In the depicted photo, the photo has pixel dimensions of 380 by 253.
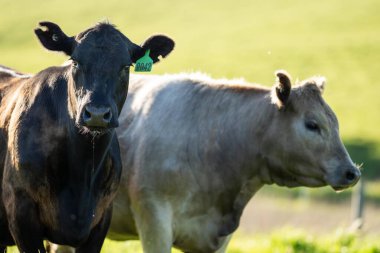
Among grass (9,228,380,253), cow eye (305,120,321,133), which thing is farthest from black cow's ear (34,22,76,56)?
grass (9,228,380,253)

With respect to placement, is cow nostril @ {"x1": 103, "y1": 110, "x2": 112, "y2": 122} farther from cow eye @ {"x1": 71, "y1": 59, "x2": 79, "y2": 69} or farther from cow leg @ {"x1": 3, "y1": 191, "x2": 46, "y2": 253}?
cow leg @ {"x1": 3, "y1": 191, "x2": 46, "y2": 253}

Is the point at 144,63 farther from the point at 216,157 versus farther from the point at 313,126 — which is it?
the point at 313,126

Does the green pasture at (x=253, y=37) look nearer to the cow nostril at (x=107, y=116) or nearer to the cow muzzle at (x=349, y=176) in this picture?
the cow muzzle at (x=349, y=176)

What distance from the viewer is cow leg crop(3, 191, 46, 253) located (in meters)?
6.82

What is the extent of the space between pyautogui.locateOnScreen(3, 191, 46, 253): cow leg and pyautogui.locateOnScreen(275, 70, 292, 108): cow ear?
8.78 feet

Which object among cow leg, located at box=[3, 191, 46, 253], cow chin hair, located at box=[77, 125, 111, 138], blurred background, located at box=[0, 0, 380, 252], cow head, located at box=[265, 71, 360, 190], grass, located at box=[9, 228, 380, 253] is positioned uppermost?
cow chin hair, located at box=[77, 125, 111, 138]

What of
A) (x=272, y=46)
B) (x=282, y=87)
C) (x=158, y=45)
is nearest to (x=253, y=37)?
(x=272, y=46)

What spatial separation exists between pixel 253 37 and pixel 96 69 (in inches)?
1928

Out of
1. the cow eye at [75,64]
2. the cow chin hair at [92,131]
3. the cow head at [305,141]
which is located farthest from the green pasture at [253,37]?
the cow eye at [75,64]

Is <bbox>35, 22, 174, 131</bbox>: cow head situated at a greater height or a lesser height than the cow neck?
greater

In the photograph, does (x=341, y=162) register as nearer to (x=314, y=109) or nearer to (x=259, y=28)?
(x=314, y=109)

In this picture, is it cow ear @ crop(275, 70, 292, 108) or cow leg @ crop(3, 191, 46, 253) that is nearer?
cow leg @ crop(3, 191, 46, 253)

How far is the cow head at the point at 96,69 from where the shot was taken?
20.9ft

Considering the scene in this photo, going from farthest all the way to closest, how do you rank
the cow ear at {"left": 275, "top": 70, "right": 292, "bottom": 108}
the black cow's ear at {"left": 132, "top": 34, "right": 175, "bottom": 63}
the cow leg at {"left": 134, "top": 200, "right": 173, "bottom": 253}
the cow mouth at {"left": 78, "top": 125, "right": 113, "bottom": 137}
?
the cow leg at {"left": 134, "top": 200, "right": 173, "bottom": 253} → the cow ear at {"left": 275, "top": 70, "right": 292, "bottom": 108} → the black cow's ear at {"left": 132, "top": 34, "right": 175, "bottom": 63} → the cow mouth at {"left": 78, "top": 125, "right": 113, "bottom": 137}
